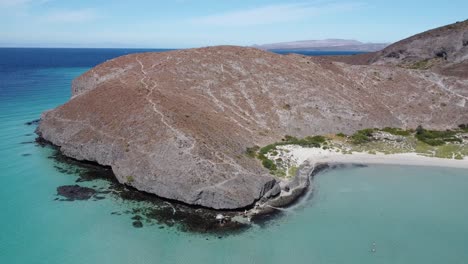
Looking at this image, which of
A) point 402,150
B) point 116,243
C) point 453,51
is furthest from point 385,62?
point 116,243

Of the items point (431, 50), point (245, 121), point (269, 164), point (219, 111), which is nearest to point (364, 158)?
point (269, 164)

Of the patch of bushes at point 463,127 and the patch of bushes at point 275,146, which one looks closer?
the patch of bushes at point 275,146

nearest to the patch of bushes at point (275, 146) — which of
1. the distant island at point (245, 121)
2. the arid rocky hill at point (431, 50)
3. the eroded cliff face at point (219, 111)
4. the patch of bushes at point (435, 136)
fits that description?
the distant island at point (245, 121)

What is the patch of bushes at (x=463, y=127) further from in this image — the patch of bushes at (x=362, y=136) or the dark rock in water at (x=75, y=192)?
the dark rock in water at (x=75, y=192)

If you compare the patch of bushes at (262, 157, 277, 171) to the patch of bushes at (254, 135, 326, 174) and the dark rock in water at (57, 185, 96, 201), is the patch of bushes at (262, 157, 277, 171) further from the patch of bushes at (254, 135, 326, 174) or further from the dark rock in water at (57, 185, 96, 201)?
the dark rock in water at (57, 185, 96, 201)

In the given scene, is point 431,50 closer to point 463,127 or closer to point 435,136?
point 463,127
